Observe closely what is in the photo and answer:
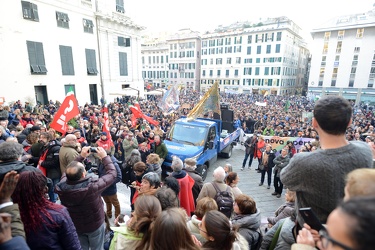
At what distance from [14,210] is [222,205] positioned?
250cm

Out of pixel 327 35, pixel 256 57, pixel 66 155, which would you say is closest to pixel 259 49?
pixel 256 57

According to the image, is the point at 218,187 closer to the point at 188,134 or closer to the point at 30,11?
the point at 188,134

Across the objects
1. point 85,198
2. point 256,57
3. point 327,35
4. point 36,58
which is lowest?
point 85,198

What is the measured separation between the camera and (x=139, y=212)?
2.12 meters

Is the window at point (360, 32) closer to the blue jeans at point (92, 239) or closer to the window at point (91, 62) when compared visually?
the window at point (91, 62)

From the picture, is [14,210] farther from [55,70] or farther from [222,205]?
[55,70]

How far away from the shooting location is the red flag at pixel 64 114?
19.9 feet

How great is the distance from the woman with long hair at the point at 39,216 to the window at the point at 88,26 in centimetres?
2451

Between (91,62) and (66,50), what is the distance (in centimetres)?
295

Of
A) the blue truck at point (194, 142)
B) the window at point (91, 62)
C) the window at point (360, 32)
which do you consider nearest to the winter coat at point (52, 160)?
the blue truck at point (194, 142)

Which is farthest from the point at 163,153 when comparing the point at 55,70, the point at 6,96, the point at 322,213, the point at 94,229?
the point at 55,70

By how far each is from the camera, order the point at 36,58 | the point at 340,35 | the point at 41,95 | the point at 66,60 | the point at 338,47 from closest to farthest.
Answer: the point at 36,58 → the point at 41,95 → the point at 66,60 → the point at 340,35 → the point at 338,47

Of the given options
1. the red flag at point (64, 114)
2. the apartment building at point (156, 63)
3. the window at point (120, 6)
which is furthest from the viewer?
the apartment building at point (156, 63)

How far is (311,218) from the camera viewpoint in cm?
139
